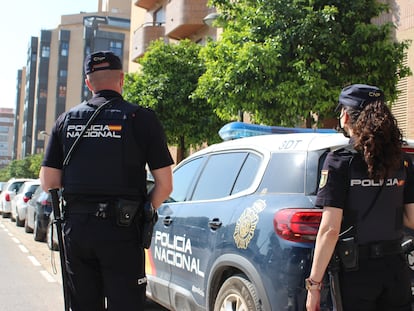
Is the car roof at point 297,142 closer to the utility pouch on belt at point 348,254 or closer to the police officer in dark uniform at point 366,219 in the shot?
the police officer in dark uniform at point 366,219

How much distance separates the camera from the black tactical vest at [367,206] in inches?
107

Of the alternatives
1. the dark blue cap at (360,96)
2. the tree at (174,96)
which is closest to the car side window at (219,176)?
the dark blue cap at (360,96)

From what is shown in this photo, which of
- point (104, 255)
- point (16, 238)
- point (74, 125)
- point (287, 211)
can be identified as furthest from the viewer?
point (16, 238)

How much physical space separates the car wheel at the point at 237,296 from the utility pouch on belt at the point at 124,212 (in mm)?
1019

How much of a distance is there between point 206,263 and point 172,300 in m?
0.82

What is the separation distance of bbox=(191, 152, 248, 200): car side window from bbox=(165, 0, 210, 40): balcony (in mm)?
17443

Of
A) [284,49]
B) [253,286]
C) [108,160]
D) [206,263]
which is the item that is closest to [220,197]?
[206,263]

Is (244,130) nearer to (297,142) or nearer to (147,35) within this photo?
(297,142)

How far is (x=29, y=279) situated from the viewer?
8047mm

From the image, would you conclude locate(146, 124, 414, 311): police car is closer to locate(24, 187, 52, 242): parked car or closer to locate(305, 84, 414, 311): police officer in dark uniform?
locate(305, 84, 414, 311): police officer in dark uniform

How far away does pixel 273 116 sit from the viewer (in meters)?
9.40

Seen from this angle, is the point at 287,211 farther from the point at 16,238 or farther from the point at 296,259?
the point at 16,238

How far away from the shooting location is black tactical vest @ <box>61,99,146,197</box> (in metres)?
2.94

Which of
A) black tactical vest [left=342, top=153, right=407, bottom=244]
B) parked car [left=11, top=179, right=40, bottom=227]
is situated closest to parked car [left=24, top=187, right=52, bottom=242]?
parked car [left=11, top=179, right=40, bottom=227]
